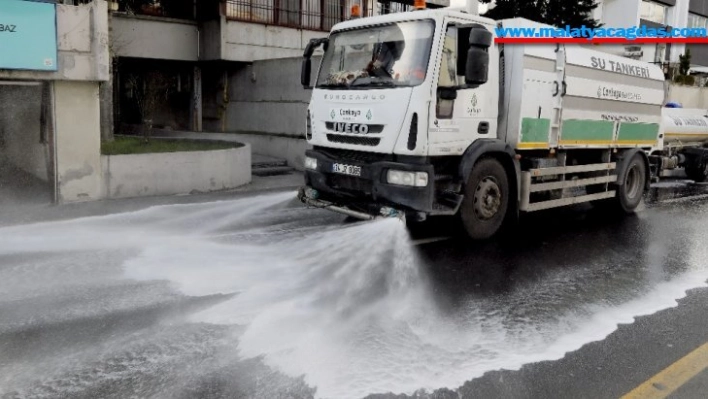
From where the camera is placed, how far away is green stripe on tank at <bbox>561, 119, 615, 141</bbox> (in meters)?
8.88

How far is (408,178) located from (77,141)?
5971 millimetres

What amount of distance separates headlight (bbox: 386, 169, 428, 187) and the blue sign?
19.1ft

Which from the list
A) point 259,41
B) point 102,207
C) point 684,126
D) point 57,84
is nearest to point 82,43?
point 57,84

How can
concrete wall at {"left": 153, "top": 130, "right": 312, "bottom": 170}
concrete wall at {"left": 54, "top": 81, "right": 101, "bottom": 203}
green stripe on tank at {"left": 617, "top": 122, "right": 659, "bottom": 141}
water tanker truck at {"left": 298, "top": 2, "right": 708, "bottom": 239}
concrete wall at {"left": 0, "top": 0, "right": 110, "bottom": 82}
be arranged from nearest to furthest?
water tanker truck at {"left": 298, "top": 2, "right": 708, "bottom": 239}, concrete wall at {"left": 0, "top": 0, "right": 110, "bottom": 82}, concrete wall at {"left": 54, "top": 81, "right": 101, "bottom": 203}, green stripe on tank at {"left": 617, "top": 122, "right": 659, "bottom": 141}, concrete wall at {"left": 153, "top": 130, "right": 312, "bottom": 170}

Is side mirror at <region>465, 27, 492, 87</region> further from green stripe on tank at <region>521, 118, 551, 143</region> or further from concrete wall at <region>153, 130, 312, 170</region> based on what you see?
concrete wall at <region>153, 130, 312, 170</region>

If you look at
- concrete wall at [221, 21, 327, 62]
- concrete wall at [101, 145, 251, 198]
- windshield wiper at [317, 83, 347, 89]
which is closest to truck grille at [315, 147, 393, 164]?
windshield wiper at [317, 83, 347, 89]

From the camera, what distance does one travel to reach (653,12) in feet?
135

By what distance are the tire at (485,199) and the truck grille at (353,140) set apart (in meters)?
→ 1.23

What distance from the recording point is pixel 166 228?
321 inches

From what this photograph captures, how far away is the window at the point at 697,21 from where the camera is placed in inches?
1847

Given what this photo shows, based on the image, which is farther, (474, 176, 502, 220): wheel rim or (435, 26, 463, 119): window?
(474, 176, 502, 220): wheel rim

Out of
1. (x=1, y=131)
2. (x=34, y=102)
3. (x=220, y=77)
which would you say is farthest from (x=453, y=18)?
(x=220, y=77)

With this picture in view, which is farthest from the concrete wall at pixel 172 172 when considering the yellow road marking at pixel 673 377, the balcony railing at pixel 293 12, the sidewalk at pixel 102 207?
the balcony railing at pixel 293 12

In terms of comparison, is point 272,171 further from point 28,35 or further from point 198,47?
point 198,47
